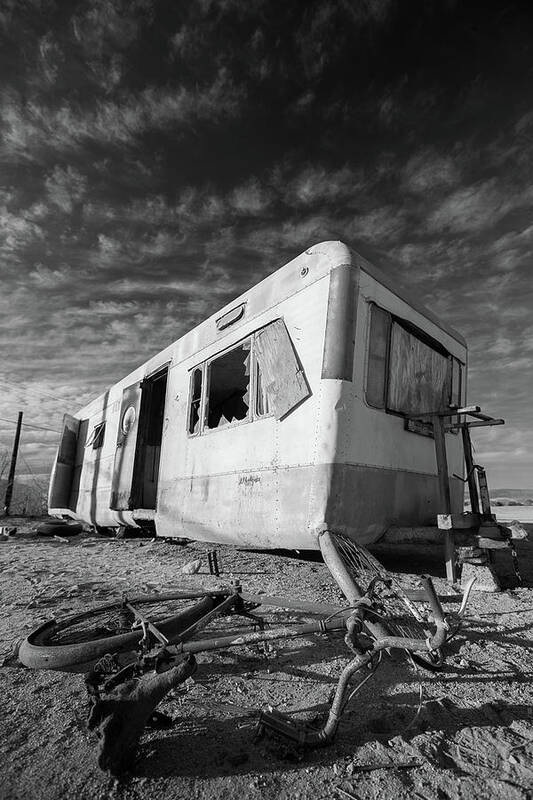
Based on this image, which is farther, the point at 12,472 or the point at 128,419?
the point at 12,472

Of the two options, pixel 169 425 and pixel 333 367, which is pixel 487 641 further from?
pixel 169 425

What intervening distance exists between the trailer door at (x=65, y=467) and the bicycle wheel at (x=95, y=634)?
998 cm

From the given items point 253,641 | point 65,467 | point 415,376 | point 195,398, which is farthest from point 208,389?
point 65,467

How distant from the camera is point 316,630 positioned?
7.62 feet

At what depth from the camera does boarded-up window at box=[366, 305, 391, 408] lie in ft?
14.1

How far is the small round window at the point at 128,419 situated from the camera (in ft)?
27.5

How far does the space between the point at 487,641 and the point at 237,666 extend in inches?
63.0

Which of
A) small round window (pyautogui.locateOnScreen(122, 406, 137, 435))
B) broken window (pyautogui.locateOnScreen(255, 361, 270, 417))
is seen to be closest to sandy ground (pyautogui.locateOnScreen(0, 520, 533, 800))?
broken window (pyautogui.locateOnScreen(255, 361, 270, 417))

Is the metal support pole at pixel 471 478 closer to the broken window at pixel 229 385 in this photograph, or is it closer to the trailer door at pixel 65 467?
the broken window at pixel 229 385

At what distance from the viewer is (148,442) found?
8906 mm

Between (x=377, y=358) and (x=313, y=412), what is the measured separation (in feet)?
3.01

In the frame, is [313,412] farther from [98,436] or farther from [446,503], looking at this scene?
[98,436]

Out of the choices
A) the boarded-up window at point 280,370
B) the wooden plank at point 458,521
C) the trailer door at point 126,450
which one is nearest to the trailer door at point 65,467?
the trailer door at point 126,450

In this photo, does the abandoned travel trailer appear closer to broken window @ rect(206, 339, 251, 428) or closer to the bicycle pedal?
broken window @ rect(206, 339, 251, 428)
